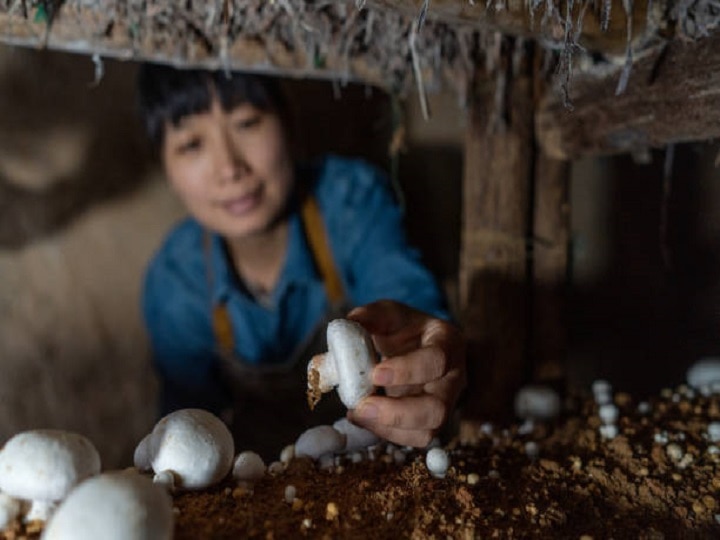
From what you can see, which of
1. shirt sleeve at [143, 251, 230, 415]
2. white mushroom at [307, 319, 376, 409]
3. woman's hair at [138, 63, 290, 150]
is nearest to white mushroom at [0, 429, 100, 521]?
white mushroom at [307, 319, 376, 409]

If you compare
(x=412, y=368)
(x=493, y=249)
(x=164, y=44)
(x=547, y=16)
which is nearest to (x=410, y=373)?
(x=412, y=368)

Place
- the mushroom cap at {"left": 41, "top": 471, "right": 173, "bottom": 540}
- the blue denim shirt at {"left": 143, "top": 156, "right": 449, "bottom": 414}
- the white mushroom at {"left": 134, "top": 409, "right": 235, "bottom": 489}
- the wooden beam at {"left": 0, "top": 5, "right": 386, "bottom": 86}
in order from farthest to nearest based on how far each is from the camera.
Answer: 1. the blue denim shirt at {"left": 143, "top": 156, "right": 449, "bottom": 414}
2. the wooden beam at {"left": 0, "top": 5, "right": 386, "bottom": 86}
3. the white mushroom at {"left": 134, "top": 409, "right": 235, "bottom": 489}
4. the mushroom cap at {"left": 41, "top": 471, "right": 173, "bottom": 540}

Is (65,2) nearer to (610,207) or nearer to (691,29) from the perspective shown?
(691,29)

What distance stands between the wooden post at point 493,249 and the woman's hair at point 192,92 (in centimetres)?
65

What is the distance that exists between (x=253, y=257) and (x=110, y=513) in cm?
149

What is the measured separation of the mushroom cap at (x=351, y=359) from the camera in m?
0.90

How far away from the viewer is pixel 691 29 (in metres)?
1.16

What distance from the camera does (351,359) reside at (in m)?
0.90

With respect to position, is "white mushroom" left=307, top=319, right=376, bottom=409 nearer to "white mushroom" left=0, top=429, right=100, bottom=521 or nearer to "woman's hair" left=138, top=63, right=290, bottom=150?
"white mushroom" left=0, top=429, right=100, bottom=521

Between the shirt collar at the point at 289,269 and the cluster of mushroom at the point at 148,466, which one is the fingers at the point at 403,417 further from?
the shirt collar at the point at 289,269

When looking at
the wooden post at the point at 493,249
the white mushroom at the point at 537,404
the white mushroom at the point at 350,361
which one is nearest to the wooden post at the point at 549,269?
the wooden post at the point at 493,249

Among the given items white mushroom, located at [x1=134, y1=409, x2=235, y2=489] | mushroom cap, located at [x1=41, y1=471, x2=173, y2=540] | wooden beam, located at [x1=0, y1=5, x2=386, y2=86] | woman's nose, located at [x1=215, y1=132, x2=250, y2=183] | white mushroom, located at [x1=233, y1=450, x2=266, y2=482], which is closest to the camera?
mushroom cap, located at [x1=41, y1=471, x2=173, y2=540]

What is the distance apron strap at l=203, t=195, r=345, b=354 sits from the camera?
6.66 ft

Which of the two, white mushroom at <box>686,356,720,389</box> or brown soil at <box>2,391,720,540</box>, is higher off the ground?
brown soil at <box>2,391,720,540</box>
